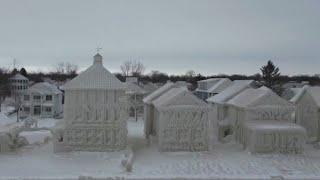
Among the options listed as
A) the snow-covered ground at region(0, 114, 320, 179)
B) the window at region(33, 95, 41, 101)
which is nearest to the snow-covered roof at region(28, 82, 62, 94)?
the window at region(33, 95, 41, 101)

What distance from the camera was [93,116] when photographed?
95.8 feet

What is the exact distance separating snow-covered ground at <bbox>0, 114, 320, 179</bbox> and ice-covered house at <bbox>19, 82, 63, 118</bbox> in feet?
97.7

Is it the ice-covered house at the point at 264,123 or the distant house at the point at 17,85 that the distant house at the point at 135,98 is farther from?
the ice-covered house at the point at 264,123

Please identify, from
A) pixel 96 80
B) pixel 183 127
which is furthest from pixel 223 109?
pixel 96 80

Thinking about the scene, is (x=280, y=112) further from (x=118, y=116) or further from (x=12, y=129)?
(x=12, y=129)

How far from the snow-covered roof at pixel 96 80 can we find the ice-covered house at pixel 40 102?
3175 cm

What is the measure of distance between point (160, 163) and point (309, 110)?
1492cm

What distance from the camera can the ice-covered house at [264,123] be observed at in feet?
96.1

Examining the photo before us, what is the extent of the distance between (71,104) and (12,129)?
14.7ft

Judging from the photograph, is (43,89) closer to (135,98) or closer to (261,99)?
(135,98)

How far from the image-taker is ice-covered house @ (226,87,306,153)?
2928 centimetres

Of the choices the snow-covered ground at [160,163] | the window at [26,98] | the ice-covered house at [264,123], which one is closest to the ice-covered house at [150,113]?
the snow-covered ground at [160,163]

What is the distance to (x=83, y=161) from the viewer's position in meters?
25.8

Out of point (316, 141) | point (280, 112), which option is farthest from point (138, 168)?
point (316, 141)
